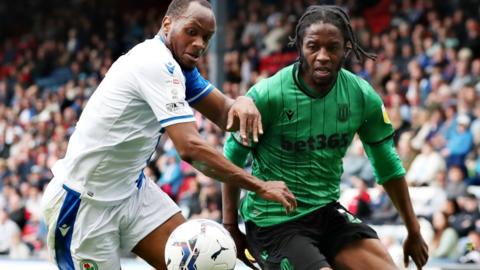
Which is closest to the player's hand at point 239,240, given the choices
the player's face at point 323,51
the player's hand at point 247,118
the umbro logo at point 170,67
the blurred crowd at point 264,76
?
the player's hand at point 247,118

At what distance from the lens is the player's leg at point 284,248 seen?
634cm

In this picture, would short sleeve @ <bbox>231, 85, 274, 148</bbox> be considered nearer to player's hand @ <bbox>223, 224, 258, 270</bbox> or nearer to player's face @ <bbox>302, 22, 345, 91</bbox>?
player's face @ <bbox>302, 22, 345, 91</bbox>

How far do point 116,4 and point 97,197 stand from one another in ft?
68.1

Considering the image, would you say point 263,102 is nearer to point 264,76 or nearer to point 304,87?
point 304,87

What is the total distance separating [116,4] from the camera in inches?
1063

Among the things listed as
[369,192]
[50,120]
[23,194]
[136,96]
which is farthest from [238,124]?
[50,120]

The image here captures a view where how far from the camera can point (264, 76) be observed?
59.9ft

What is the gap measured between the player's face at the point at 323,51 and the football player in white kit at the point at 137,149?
460 mm

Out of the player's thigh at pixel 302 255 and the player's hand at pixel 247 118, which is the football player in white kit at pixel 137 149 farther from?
the player's thigh at pixel 302 255

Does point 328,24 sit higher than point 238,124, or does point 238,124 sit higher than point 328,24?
point 328,24

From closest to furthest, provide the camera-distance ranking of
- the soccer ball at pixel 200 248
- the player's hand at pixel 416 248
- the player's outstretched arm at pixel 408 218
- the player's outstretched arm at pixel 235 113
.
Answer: the soccer ball at pixel 200 248, the player's outstretched arm at pixel 235 113, the player's outstretched arm at pixel 408 218, the player's hand at pixel 416 248

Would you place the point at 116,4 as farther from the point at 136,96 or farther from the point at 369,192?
the point at 136,96

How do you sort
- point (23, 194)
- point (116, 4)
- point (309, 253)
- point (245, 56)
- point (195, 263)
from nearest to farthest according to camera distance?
point (195, 263) < point (309, 253) < point (23, 194) < point (245, 56) < point (116, 4)

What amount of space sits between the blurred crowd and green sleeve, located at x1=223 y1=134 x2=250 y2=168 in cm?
601
